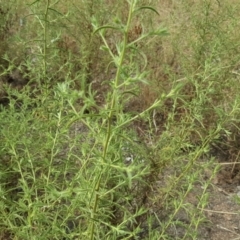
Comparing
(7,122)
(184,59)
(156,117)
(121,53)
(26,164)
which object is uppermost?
(121,53)

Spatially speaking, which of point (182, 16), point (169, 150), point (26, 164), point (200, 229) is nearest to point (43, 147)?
point (26, 164)

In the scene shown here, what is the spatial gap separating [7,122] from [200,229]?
4.48 ft

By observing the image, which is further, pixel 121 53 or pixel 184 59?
pixel 184 59

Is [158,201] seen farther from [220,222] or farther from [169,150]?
[220,222]

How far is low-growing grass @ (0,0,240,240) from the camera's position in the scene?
5.56 feet

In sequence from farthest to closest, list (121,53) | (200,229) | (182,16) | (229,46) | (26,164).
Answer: (182,16) → (229,46) → (200,229) → (26,164) → (121,53)

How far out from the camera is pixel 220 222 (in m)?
3.07

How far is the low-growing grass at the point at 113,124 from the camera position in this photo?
170cm

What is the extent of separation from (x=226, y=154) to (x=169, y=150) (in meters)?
1.35

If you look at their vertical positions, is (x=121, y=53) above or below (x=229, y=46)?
above

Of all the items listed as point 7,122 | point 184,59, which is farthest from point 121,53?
point 184,59

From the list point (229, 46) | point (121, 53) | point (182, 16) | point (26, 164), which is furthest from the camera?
point (182, 16)

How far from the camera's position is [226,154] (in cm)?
363

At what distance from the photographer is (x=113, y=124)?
2854 millimetres
